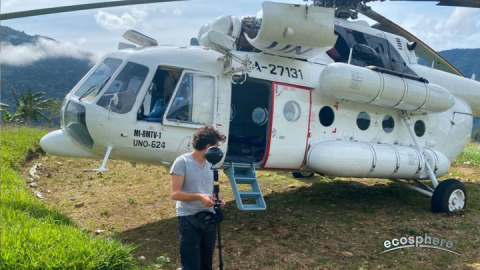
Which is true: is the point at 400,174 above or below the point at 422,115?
below

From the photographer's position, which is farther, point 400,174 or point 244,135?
point 244,135

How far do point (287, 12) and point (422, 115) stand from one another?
13.2 feet

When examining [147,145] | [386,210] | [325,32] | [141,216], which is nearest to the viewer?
[147,145]

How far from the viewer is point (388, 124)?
7562 millimetres

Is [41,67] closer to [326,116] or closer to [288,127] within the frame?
[326,116]

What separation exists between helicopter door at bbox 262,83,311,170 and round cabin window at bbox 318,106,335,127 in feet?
1.13

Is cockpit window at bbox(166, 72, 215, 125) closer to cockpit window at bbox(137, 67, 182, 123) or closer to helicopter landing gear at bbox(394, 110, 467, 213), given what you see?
cockpit window at bbox(137, 67, 182, 123)

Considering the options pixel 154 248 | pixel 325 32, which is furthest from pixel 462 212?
pixel 154 248

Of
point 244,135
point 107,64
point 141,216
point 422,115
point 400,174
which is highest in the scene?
point 107,64

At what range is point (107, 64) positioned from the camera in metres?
5.94

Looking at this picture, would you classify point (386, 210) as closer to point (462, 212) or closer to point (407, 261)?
point (462, 212)

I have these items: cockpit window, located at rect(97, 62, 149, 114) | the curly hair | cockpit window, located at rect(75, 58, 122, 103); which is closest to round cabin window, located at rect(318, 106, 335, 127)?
cockpit window, located at rect(97, 62, 149, 114)

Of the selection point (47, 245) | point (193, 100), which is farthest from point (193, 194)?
point (193, 100)

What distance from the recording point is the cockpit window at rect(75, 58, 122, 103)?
18.4 feet
